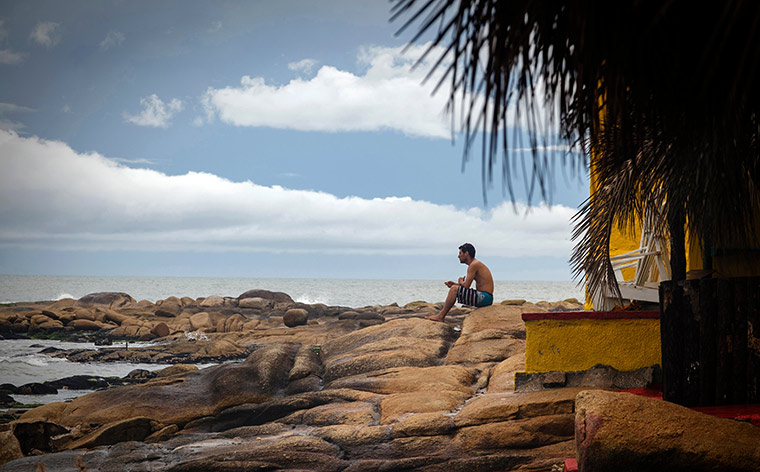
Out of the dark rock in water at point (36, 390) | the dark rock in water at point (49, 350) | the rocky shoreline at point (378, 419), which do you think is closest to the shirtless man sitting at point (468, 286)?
the rocky shoreline at point (378, 419)

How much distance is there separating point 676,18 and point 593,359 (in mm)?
4416

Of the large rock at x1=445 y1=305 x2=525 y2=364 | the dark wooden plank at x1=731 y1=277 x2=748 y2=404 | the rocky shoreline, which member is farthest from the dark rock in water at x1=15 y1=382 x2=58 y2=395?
the dark wooden plank at x1=731 y1=277 x2=748 y2=404

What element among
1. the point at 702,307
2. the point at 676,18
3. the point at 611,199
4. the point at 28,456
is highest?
the point at 676,18

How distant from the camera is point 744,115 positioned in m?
3.94

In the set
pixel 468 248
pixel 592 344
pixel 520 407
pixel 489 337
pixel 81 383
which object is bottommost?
pixel 81 383

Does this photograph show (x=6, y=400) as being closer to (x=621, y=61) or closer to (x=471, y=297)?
(x=471, y=297)

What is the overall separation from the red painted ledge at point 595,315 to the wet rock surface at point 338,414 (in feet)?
2.55

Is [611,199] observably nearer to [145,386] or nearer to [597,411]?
[597,411]

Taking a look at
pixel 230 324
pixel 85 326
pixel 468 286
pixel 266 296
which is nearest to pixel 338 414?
pixel 468 286

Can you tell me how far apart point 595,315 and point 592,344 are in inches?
12.0

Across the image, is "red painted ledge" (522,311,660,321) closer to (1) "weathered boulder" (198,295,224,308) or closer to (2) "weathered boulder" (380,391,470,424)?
(2) "weathered boulder" (380,391,470,424)

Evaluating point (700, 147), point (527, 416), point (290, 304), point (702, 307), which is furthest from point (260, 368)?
point (290, 304)

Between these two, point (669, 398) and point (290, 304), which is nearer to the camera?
point (669, 398)

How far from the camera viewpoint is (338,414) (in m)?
7.42
